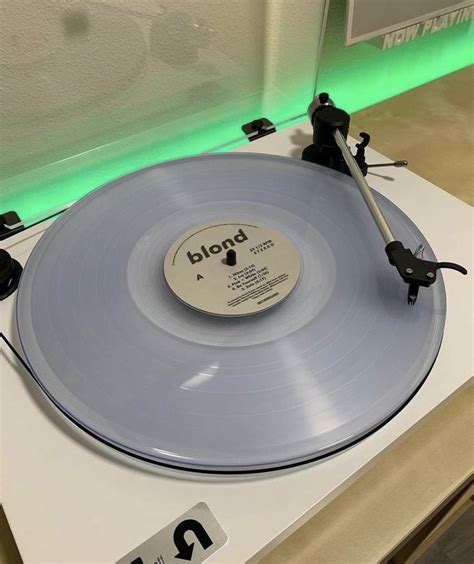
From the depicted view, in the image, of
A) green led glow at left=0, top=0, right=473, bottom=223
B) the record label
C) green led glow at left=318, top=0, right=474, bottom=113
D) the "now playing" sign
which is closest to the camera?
the "now playing" sign

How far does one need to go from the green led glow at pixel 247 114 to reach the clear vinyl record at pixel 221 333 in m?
0.12

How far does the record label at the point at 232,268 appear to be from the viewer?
505 millimetres

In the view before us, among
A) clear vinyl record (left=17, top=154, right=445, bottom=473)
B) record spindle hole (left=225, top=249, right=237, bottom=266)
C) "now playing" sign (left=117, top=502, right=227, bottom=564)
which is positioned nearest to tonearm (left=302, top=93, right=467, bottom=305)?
clear vinyl record (left=17, top=154, right=445, bottom=473)

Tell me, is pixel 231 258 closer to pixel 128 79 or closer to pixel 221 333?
pixel 221 333

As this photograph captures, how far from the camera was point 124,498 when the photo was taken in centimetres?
42

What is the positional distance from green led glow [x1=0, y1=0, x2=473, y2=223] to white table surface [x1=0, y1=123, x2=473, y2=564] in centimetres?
28

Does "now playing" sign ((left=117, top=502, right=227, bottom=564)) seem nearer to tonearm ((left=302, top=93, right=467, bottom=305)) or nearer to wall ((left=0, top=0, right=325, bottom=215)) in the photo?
tonearm ((left=302, top=93, right=467, bottom=305))

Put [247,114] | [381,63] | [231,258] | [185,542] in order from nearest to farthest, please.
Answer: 1. [185,542]
2. [231,258]
3. [247,114]
4. [381,63]

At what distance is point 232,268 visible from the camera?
544 millimetres

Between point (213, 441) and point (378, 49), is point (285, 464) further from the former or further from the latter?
point (378, 49)

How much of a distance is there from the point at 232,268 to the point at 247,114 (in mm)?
355

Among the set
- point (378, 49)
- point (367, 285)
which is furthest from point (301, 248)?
point (378, 49)

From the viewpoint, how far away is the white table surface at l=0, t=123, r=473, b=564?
400mm

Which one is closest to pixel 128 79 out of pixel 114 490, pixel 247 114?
pixel 247 114
